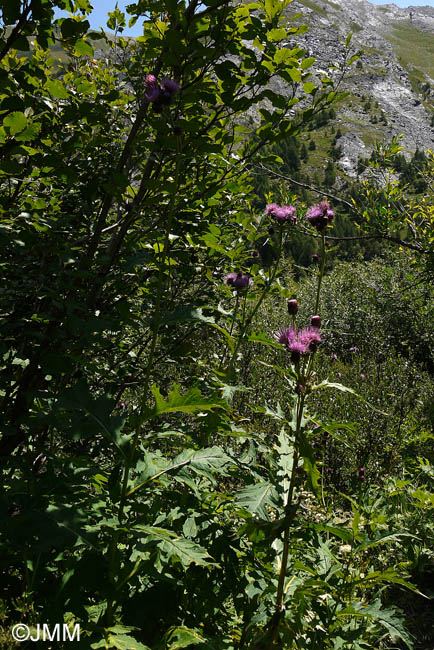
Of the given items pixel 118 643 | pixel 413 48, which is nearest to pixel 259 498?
pixel 118 643

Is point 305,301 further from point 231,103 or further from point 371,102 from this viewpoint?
point 371,102

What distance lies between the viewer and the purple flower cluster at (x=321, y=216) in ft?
6.42

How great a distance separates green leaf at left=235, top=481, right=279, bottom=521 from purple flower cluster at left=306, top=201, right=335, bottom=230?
1175mm

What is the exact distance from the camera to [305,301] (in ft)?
39.9

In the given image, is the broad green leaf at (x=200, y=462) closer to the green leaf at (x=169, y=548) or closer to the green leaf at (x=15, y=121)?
the green leaf at (x=169, y=548)

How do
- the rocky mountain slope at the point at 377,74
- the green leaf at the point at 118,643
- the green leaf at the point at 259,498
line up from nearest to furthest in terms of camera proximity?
the green leaf at the point at 118,643, the green leaf at the point at 259,498, the rocky mountain slope at the point at 377,74

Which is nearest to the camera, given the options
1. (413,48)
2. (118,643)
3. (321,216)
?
Result: (118,643)

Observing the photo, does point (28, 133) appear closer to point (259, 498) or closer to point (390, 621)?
point (259, 498)

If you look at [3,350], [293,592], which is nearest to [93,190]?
[3,350]

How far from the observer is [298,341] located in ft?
5.39

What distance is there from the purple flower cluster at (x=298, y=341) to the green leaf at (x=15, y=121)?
118 centimetres

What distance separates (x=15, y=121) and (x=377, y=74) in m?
139

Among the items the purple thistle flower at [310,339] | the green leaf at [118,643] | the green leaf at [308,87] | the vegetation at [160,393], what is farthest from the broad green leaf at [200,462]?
the green leaf at [308,87]

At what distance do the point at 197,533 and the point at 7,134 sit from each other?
5.28ft
